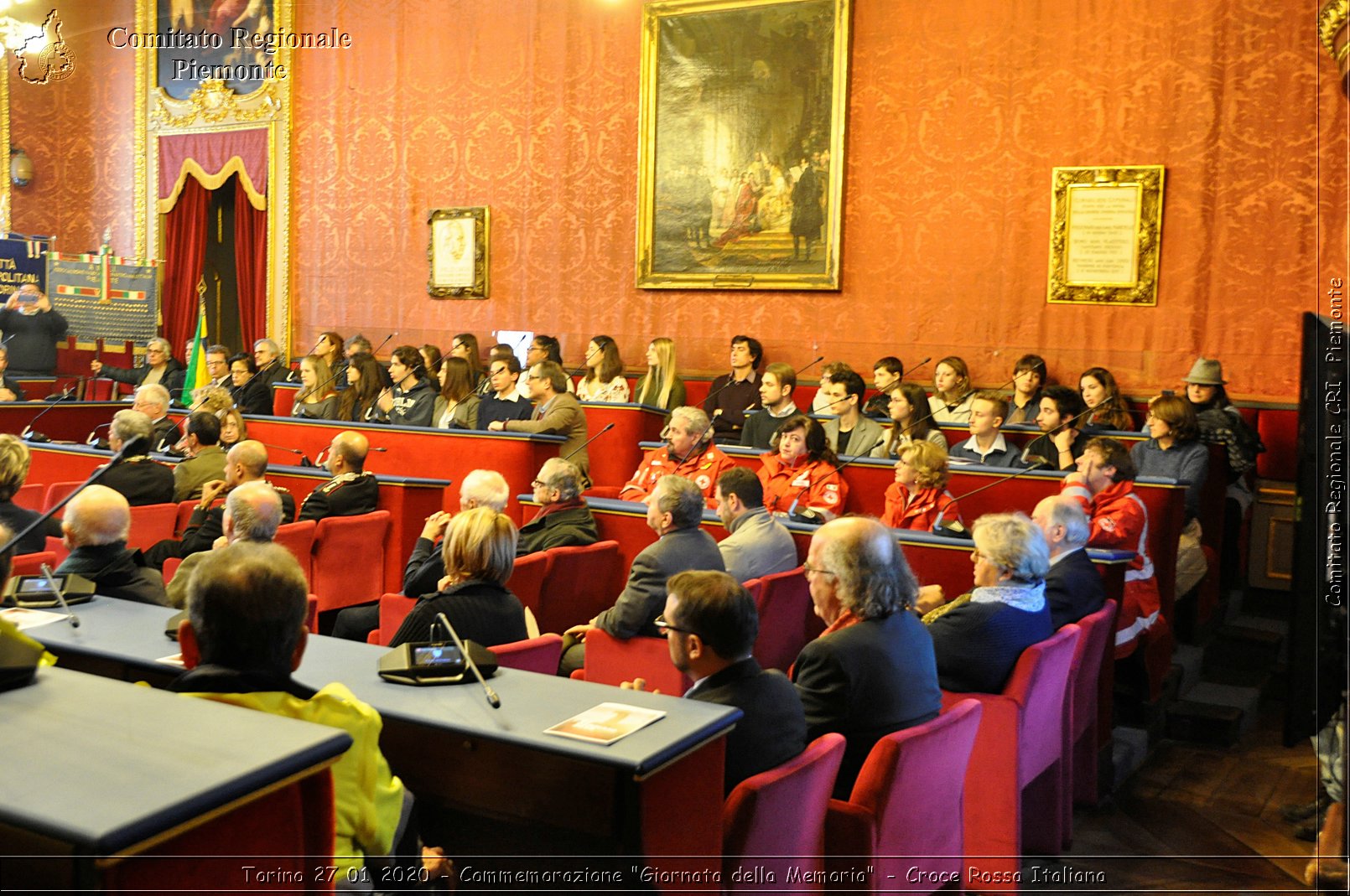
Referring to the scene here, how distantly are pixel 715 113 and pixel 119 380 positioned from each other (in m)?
5.72

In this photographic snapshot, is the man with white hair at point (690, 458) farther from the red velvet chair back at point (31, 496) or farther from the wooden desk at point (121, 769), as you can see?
the wooden desk at point (121, 769)

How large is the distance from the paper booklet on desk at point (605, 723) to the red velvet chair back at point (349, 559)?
3.17 metres

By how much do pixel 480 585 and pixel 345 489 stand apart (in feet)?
7.85

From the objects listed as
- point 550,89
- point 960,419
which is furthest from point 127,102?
point 960,419

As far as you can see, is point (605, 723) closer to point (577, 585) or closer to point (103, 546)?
point (103, 546)

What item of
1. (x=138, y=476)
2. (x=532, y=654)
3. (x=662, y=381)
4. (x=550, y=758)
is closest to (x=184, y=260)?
(x=662, y=381)

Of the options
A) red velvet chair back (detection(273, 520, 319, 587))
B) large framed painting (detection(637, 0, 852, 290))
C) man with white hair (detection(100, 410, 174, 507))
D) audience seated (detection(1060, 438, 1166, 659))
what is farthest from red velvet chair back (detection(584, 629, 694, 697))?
large framed painting (detection(637, 0, 852, 290))

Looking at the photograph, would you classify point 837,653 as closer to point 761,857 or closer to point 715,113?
point 761,857

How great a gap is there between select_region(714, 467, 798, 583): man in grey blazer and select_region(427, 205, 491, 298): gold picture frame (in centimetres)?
611

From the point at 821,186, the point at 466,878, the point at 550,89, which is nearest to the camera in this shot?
the point at 466,878

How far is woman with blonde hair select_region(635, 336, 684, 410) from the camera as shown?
8.10 meters

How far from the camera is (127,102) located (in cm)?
1181

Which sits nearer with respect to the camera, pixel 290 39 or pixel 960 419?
pixel 960 419

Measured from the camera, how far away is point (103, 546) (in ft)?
10.9
